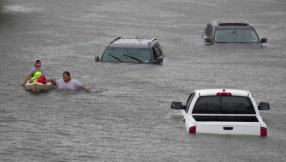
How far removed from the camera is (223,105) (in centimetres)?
1739

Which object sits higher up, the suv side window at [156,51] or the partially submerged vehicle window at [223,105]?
the partially submerged vehicle window at [223,105]

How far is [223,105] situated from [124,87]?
10.7 metres

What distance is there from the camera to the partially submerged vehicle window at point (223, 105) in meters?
17.3

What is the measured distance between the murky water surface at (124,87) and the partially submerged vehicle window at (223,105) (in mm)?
637

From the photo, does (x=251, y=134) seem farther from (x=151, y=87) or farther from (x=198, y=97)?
(x=151, y=87)

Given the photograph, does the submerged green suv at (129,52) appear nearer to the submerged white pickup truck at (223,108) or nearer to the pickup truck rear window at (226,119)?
the submerged white pickup truck at (223,108)

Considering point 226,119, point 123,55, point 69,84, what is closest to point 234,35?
point 123,55

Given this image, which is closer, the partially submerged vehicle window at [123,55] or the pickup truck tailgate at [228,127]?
the pickup truck tailgate at [228,127]

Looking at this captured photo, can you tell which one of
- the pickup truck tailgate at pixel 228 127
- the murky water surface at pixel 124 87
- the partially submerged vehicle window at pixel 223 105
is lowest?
the murky water surface at pixel 124 87

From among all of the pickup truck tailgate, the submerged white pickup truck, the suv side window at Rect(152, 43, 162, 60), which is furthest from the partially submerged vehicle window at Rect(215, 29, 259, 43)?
the pickup truck tailgate

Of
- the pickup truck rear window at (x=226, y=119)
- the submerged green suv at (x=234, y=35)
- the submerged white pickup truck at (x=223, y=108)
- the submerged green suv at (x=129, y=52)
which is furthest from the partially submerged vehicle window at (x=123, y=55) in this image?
the pickup truck rear window at (x=226, y=119)

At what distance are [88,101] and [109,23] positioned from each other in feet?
89.7

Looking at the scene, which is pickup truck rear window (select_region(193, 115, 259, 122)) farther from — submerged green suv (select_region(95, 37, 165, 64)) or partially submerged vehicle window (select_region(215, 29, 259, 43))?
partially submerged vehicle window (select_region(215, 29, 259, 43))

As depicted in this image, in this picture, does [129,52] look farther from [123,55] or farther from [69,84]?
[69,84]
